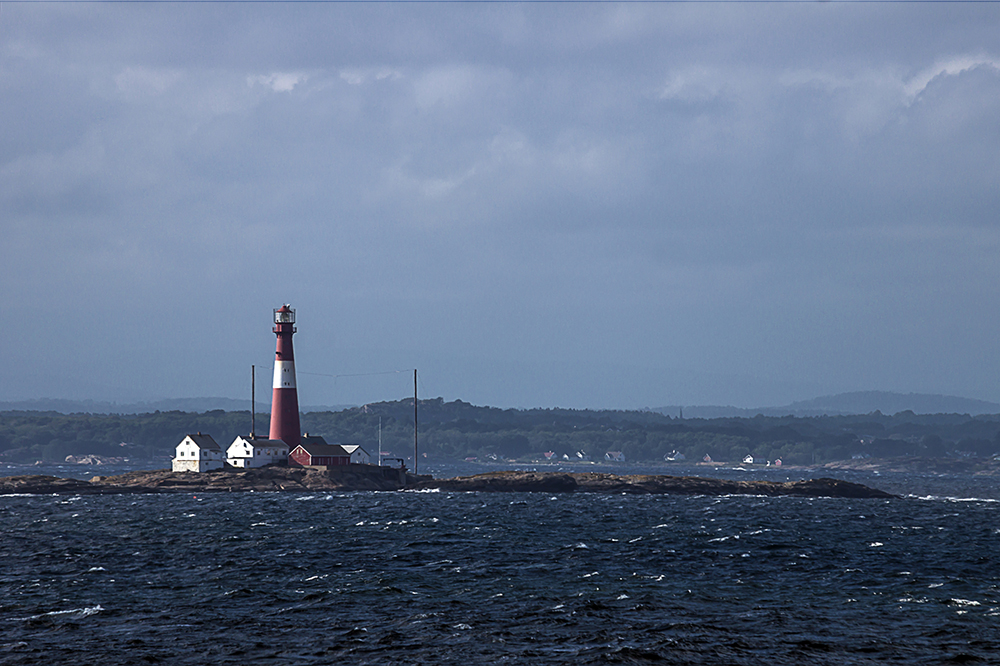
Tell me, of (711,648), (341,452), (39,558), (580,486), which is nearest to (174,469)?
(341,452)

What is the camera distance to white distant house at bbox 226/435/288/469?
124500mm

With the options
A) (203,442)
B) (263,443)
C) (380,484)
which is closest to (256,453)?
(263,443)

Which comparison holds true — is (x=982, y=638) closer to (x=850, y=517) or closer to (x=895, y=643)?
(x=895, y=643)

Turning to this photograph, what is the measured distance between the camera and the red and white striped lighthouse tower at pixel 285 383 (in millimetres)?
117812

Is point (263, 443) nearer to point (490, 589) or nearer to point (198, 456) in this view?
point (198, 456)

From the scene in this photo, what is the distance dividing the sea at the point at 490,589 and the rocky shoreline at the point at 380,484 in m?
34.3

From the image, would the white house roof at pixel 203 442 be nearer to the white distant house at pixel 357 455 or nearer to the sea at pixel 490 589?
the white distant house at pixel 357 455

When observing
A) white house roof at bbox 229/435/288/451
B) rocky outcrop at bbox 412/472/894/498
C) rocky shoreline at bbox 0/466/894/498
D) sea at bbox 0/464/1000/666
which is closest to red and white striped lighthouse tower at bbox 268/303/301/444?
white house roof at bbox 229/435/288/451

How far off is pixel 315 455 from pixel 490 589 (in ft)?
274

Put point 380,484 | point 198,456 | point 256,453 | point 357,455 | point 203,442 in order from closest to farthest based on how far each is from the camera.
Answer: point 198,456 < point 256,453 < point 203,442 < point 380,484 < point 357,455

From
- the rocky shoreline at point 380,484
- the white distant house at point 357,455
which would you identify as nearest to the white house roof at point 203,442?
the rocky shoreline at point 380,484

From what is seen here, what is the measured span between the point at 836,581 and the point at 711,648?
18.3m

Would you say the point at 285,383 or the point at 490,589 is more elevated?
the point at 285,383

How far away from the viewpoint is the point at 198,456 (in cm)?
12425
